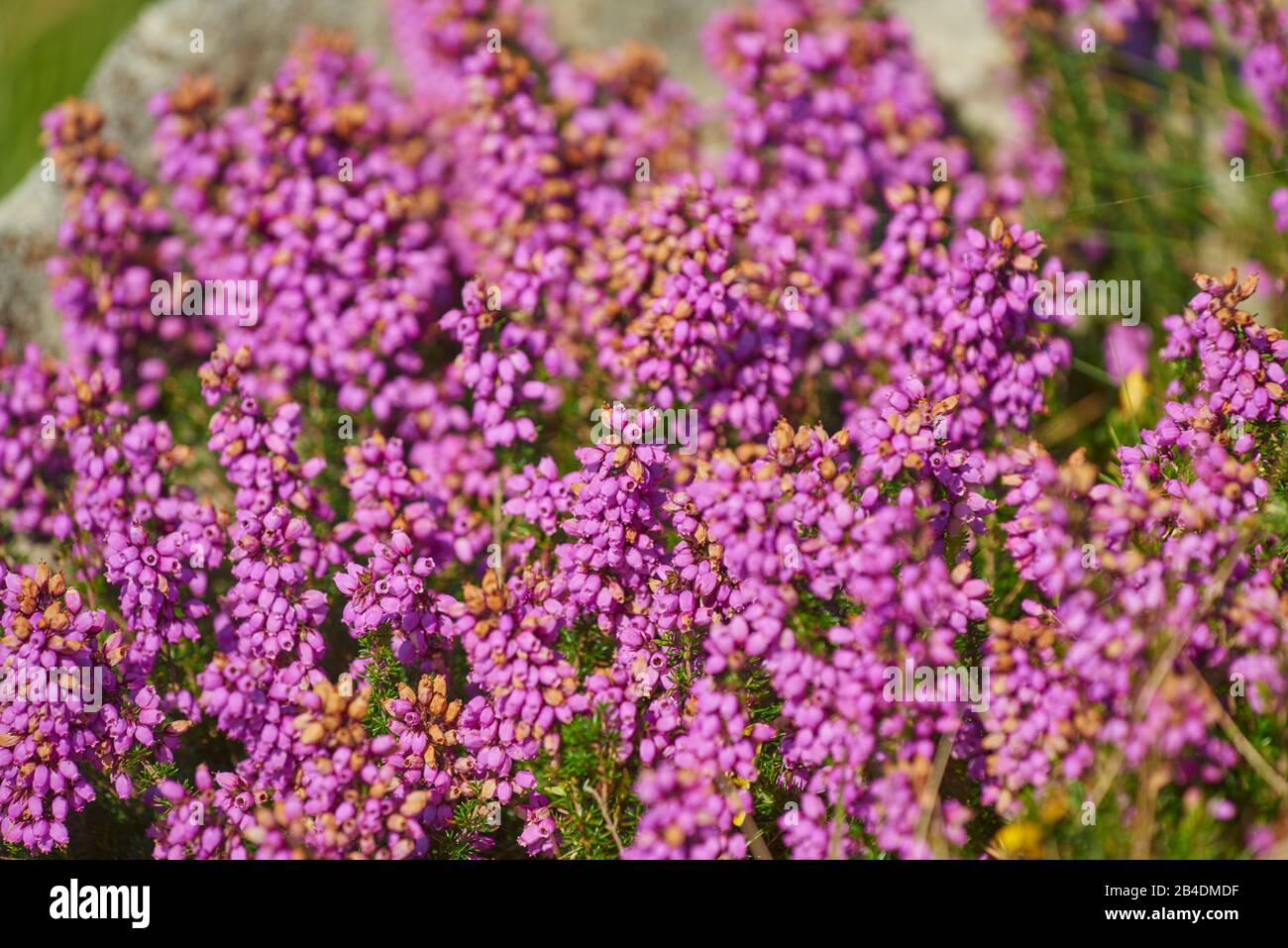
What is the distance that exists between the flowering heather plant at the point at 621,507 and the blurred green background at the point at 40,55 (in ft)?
7.67

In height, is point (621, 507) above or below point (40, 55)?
below

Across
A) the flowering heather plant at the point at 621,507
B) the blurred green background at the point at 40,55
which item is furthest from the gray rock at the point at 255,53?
the blurred green background at the point at 40,55

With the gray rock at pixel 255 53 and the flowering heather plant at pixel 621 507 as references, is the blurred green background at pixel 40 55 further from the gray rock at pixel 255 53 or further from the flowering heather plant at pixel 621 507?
the flowering heather plant at pixel 621 507

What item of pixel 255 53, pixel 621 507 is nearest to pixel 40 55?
pixel 255 53

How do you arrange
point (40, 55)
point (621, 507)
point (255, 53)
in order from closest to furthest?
point (621, 507)
point (255, 53)
point (40, 55)

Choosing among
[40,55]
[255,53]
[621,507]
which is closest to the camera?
[621,507]

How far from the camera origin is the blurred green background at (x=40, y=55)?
8.10 m

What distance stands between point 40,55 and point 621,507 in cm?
745

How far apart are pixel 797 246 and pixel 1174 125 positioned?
383cm

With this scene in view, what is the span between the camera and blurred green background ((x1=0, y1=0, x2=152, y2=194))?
8102 millimetres

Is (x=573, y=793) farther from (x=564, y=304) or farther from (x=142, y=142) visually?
(x=142, y=142)

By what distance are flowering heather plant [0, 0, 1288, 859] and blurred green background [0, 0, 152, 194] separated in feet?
7.67

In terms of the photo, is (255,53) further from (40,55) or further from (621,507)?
(621,507)

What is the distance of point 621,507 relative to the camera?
14.1ft
